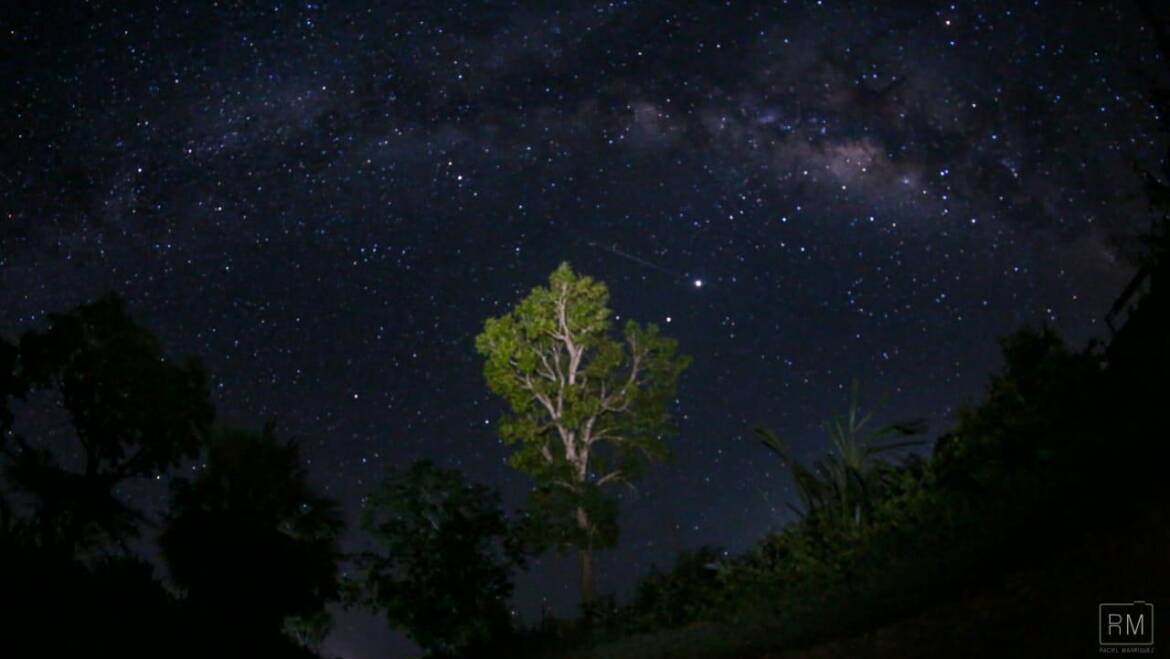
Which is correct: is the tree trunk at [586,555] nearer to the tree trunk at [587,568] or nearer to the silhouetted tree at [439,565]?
the tree trunk at [587,568]

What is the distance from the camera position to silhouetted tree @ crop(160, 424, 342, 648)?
15.1m

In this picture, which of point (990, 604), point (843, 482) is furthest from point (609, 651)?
point (990, 604)

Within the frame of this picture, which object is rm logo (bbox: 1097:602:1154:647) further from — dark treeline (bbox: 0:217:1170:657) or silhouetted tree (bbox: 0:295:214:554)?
silhouetted tree (bbox: 0:295:214:554)

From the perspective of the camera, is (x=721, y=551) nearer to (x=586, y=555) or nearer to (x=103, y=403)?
(x=586, y=555)

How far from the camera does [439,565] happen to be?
16.3m

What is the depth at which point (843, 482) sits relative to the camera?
11.3 m

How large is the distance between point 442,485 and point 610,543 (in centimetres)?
632

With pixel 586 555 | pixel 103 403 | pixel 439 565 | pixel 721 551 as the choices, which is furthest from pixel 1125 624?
pixel 103 403

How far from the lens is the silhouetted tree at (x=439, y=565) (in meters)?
16.1

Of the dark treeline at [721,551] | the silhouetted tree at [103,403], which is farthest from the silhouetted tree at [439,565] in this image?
the silhouetted tree at [103,403]

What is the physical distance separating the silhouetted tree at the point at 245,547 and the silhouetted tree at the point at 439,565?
148 centimetres
